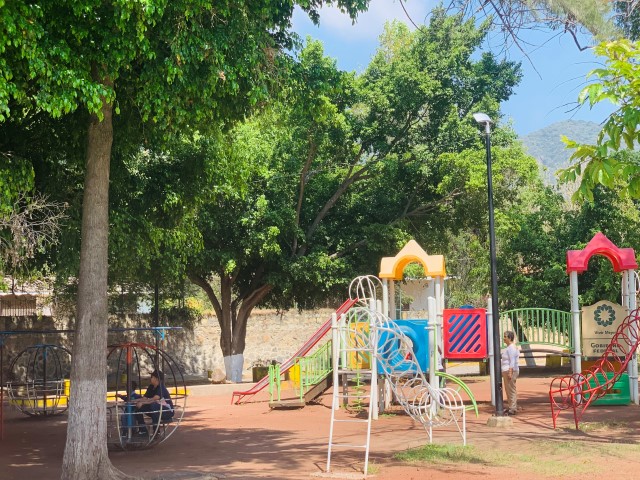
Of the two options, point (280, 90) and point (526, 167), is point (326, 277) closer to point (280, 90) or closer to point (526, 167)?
point (526, 167)

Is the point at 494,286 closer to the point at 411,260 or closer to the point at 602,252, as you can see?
Answer: the point at 411,260

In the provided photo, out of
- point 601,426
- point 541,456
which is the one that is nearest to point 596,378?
point 601,426

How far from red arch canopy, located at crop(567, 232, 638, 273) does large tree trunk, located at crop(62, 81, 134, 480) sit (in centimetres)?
1225

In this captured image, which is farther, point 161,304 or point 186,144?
point 161,304

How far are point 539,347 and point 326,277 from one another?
21.4 feet

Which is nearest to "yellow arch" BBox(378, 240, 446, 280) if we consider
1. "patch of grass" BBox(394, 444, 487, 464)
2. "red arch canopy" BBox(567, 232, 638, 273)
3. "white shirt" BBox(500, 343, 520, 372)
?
"white shirt" BBox(500, 343, 520, 372)

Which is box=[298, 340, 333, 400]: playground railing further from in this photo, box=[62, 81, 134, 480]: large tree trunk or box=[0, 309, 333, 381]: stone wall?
box=[62, 81, 134, 480]: large tree trunk

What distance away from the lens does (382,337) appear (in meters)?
17.5

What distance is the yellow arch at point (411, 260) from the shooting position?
720 inches

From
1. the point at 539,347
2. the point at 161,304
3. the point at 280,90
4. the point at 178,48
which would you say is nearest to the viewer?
the point at 178,48

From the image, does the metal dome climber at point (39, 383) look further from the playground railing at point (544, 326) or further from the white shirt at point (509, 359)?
the playground railing at point (544, 326)

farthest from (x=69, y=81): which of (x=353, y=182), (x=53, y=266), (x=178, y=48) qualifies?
(x=353, y=182)

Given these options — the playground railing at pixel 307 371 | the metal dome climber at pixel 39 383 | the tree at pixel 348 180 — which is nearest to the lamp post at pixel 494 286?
the playground railing at pixel 307 371

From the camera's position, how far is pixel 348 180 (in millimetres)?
25828
